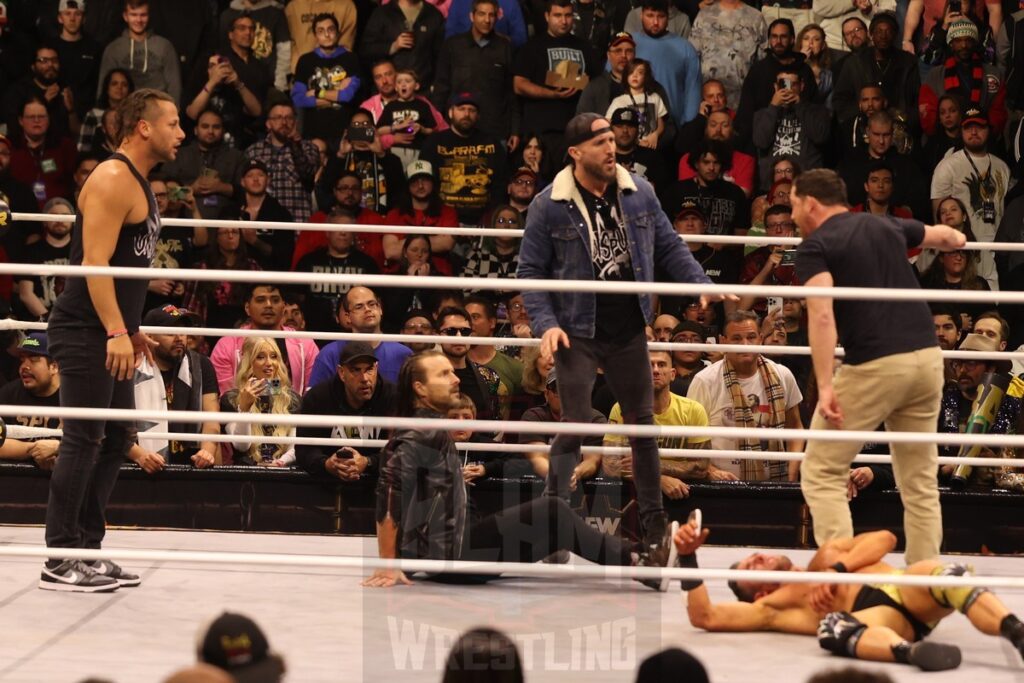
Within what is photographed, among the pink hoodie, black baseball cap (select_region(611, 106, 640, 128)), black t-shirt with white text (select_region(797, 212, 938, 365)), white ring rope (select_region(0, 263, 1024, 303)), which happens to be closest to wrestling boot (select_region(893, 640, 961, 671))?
black t-shirt with white text (select_region(797, 212, 938, 365))

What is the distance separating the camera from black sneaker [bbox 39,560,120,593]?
4664 mm

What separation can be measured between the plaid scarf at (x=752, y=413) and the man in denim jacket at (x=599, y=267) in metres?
1.54

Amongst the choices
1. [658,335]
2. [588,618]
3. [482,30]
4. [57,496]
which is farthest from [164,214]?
[588,618]

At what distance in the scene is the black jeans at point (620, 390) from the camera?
4762mm

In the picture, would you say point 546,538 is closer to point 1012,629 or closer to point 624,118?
point 1012,629

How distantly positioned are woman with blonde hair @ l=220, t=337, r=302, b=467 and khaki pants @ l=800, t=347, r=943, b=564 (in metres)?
2.88

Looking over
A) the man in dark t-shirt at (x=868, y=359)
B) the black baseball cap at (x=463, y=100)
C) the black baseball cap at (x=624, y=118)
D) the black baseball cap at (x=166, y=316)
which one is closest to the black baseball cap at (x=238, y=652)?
the man in dark t-shirt at (x=868, y=359)

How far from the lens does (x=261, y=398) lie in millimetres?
6594

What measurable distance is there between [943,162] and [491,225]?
110 inches

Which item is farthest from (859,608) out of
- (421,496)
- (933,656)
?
(421,496)

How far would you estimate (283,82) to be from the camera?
9.75 m

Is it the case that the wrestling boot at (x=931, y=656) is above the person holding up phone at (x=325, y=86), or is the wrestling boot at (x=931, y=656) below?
below

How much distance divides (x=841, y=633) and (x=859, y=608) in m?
0.21

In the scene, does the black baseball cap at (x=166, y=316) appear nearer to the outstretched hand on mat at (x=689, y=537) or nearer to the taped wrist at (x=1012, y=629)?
the outstretched hand on mat at (x=689, y=537)
